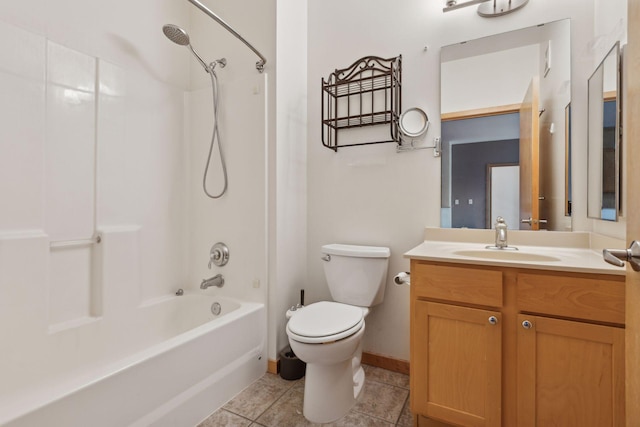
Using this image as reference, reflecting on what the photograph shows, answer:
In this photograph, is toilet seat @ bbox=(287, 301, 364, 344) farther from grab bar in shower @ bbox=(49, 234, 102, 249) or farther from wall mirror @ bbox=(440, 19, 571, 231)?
grab bar in shower @ bbox=(49, 234, 102, 249)

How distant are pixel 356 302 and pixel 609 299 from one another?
1148 millimetres

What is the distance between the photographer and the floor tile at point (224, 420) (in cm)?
146

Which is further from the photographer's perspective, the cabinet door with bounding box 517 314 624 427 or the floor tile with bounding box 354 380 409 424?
the floor tile with bounding box 354 380 409 424

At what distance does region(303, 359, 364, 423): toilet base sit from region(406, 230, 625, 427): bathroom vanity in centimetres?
36

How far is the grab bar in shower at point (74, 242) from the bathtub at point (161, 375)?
0.43 metres

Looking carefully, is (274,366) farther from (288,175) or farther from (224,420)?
(288,175)

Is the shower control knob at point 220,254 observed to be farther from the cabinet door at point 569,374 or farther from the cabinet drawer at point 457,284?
the cabinet door at point 569,374

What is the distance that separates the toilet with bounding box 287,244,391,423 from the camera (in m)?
1.44

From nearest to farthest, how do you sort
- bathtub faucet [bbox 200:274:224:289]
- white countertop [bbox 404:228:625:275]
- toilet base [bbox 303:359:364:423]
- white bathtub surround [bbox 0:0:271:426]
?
white countertop [bbox 404:228:625:275] → white bathtub surround [bbox 0:0:271:426] → toilet base [bbox 303:359:364:423] → bathtub faucet [bbox 200:274:224:289]

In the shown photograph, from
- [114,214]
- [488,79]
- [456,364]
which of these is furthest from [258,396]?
[488,79]

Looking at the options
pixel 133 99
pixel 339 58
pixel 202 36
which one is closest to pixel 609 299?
pixel 339 58

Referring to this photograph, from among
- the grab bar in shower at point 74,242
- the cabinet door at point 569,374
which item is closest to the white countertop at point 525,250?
the cabinet door at point 569,374

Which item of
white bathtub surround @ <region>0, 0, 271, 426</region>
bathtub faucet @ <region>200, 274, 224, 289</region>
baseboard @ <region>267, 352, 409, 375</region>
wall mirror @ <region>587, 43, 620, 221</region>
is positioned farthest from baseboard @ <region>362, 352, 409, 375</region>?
wall mirror @ <region>587, 43, 620, 221</region>

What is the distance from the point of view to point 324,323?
1.52 m
